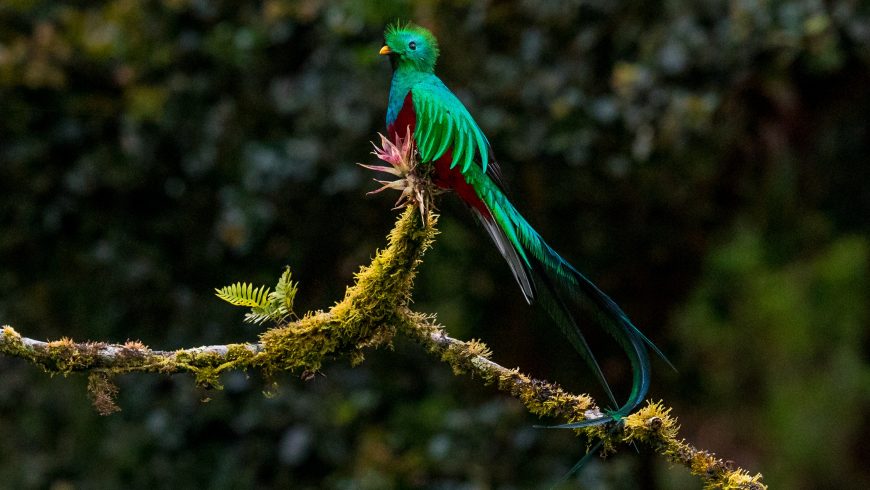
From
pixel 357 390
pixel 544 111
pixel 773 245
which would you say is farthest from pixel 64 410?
pixel 773 245

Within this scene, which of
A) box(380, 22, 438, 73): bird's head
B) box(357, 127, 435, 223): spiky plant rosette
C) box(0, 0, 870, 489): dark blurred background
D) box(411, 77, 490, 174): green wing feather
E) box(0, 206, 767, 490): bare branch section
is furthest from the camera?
box(0, 0, 870, 489): dark blurred background

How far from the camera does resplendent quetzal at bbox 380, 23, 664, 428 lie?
6.25ft

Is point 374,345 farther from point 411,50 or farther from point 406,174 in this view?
point 411,50

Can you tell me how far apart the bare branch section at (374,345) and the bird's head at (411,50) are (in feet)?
2.60

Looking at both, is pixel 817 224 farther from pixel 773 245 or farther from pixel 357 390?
pixel 357 390

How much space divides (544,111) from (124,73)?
157cm

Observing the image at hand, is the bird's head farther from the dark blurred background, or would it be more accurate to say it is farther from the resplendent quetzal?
the dark blurred background

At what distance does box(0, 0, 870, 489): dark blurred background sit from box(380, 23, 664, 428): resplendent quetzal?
3.30 ft

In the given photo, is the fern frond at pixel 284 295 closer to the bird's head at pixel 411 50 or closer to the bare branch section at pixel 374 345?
the bare branch section at pixel 374 345

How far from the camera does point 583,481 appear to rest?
143 inches

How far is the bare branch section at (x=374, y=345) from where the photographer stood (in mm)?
1734

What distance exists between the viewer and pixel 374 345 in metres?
1.94

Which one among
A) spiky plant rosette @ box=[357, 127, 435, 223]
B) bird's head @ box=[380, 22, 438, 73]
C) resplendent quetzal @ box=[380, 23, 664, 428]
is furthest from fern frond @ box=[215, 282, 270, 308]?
bird's head @ box=[380, 22, 438, 73]

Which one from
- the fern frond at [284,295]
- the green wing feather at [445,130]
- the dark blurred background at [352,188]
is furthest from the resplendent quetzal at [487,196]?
the dark blurred background at [352,188]
